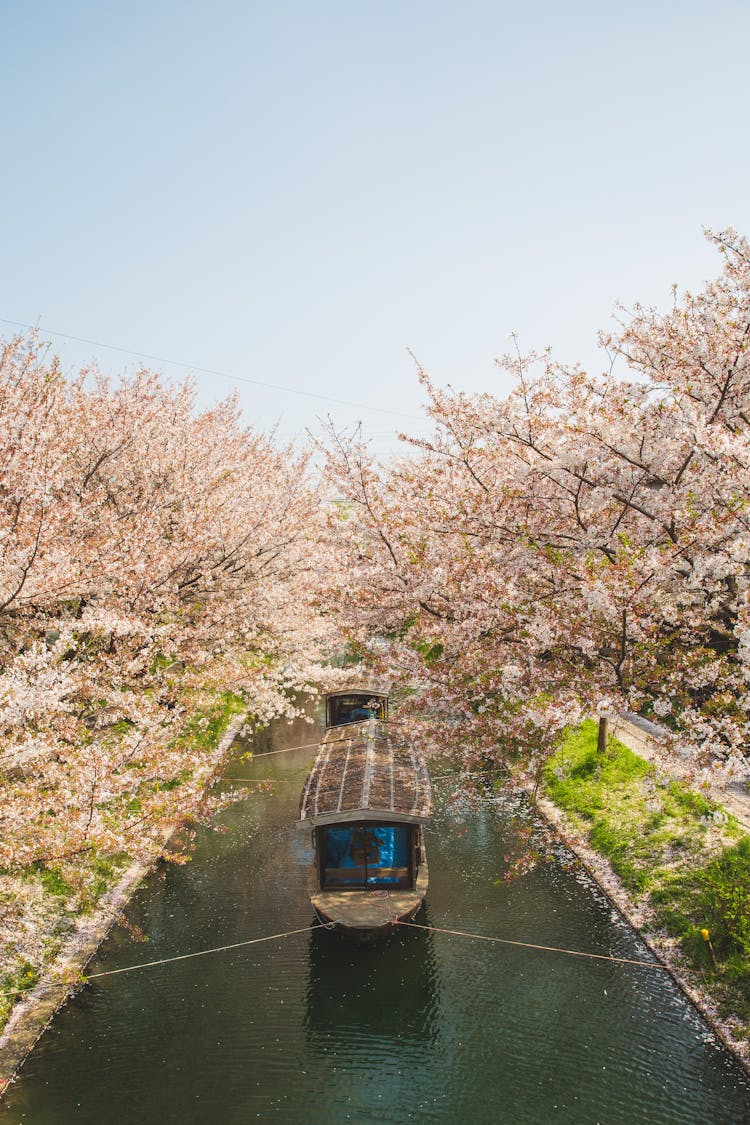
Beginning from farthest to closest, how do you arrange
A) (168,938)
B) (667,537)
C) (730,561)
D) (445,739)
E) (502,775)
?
(502,775) < (168,938) < (445,739) < (667,537) < (730,561)

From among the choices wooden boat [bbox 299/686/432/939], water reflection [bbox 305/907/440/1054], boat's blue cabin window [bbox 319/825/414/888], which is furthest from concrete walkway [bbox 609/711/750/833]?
water reflection [bbox 305/907/440/1054]

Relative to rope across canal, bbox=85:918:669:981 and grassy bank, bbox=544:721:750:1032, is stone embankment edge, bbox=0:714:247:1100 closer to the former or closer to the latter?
rope across canal, bbox=85:918:669:981

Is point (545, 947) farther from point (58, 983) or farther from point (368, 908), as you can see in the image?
point (58, 983)

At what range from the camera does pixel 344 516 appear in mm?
15109

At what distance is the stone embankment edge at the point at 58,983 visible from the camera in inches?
386

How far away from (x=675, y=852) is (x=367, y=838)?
20.1 feet

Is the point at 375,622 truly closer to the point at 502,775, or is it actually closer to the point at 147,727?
the point at 147,727

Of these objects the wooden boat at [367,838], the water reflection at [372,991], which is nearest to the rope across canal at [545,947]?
the water reflection at [372,991]

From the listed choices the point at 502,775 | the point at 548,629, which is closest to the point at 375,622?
the point at 548,629

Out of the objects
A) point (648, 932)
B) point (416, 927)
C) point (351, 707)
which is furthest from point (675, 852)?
point (351, 707)

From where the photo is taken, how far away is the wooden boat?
12109 millimetres

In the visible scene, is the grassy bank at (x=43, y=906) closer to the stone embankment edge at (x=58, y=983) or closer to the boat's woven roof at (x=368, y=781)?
the stone embankment edge at (x=58, y=983)

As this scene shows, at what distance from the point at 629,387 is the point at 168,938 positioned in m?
12.4

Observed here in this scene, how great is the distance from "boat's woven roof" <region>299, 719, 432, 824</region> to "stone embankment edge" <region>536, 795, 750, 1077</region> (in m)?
3.21
